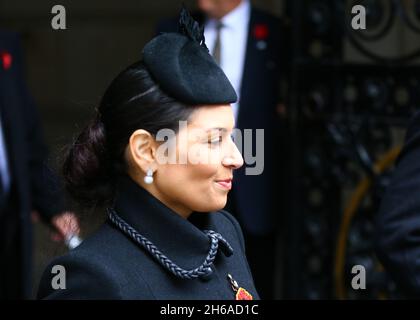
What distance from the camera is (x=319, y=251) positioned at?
526 centimetres

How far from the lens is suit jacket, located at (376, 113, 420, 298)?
10.2ft

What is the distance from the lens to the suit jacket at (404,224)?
310 centimetres

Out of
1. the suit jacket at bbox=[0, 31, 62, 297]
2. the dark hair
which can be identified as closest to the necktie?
the suit jacket at bbox=[0, 31, 62, 297]

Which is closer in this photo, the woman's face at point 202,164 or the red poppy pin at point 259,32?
the woman's face at point 202,164

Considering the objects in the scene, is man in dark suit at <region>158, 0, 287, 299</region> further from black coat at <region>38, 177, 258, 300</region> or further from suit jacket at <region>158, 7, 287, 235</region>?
black coat at <region>38, 177, 258, 300</region>

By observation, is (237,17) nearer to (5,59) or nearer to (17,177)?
(5,59)

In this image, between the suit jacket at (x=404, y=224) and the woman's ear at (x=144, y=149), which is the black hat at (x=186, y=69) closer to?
the woman's ear at (x=144, y=149)

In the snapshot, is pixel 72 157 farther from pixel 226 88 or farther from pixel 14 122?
pixel 14 122

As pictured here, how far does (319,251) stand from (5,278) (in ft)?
4.90

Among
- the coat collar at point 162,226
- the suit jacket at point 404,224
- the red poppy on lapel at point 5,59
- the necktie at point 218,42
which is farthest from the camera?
the red poppy on lapel at point 5,59

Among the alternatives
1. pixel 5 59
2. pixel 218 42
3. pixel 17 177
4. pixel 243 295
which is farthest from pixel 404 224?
pixel 5 59

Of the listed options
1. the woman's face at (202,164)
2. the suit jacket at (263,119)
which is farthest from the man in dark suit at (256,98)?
the woman's face at (202,164)

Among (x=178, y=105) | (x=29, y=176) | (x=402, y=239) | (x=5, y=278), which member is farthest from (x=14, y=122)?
(x=178, y=105)

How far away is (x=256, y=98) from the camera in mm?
5074
